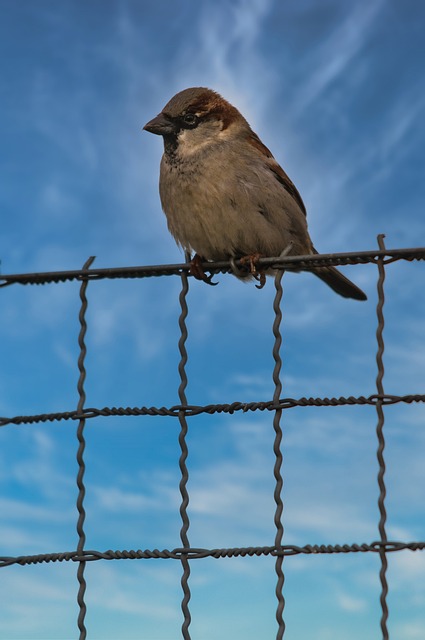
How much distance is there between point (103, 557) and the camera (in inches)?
108

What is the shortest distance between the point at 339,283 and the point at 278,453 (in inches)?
97.6

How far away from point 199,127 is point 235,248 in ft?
2.47

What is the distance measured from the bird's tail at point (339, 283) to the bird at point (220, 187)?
375mm

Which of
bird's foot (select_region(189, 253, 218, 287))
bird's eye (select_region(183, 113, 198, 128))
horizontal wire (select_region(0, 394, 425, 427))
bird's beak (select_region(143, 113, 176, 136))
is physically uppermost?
bird's eye (select_region(183, 113, 198, 128))

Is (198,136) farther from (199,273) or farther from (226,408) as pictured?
(226,408)

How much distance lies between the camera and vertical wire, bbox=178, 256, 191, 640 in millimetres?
2627

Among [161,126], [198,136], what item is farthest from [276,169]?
[161,126]

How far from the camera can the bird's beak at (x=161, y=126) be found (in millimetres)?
4367

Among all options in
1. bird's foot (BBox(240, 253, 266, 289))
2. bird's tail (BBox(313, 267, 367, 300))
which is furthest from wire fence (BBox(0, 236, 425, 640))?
bird's tail (BBox(313, 267, 367, 300))

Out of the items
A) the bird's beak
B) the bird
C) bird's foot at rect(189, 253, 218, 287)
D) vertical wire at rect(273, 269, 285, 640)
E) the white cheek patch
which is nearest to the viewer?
vertical wire at rect(273, 269, 285, 640)

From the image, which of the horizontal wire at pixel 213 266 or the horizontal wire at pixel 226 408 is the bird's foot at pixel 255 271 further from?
the horizontal wire at pixel 226 408

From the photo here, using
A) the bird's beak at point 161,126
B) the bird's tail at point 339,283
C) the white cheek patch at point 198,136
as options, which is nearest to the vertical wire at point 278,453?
the white cheek patch at point 198,136

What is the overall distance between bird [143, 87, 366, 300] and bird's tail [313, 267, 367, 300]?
0.37 meters

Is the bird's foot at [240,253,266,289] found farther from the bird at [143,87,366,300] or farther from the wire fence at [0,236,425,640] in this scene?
the wire fence at [0,236,425,640]
